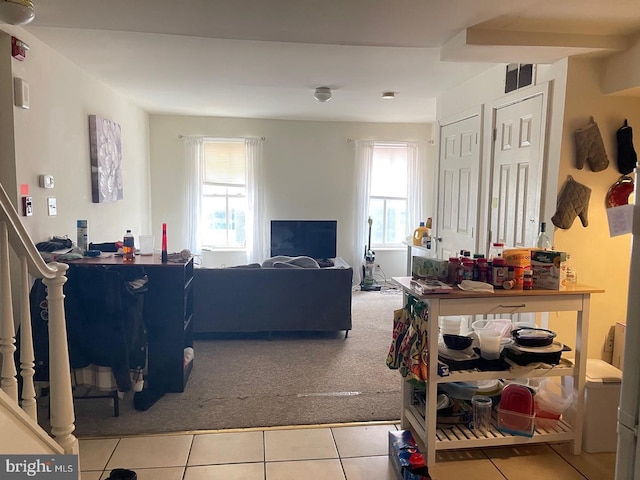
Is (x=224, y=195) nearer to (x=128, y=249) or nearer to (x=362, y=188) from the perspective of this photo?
(x=362, y=188)

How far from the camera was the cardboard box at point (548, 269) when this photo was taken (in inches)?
92.0

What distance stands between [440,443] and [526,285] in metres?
0.91

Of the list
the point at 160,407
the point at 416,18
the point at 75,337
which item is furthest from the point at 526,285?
the point at 75,337

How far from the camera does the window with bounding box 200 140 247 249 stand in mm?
6410

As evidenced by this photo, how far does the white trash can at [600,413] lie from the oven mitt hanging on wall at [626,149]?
125 cm

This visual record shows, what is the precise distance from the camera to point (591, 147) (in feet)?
9.00

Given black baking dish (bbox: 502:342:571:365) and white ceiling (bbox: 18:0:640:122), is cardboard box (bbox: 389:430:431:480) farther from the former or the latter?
white ceiling (bbox: 18:0:640:122)

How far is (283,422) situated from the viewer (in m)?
2.74

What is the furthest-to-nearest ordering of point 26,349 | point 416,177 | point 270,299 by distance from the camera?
1. point 416,177
2. point 270,299
3. point 26,349

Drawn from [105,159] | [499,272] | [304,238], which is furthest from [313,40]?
[304,238]

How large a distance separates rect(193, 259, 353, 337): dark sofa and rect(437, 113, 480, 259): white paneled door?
1.10 meters

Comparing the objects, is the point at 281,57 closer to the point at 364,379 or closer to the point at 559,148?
the point at 559,148

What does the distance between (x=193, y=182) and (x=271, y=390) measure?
3.85m

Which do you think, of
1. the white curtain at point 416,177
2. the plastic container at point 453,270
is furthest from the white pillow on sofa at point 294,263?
the white curtain at point 416,177
